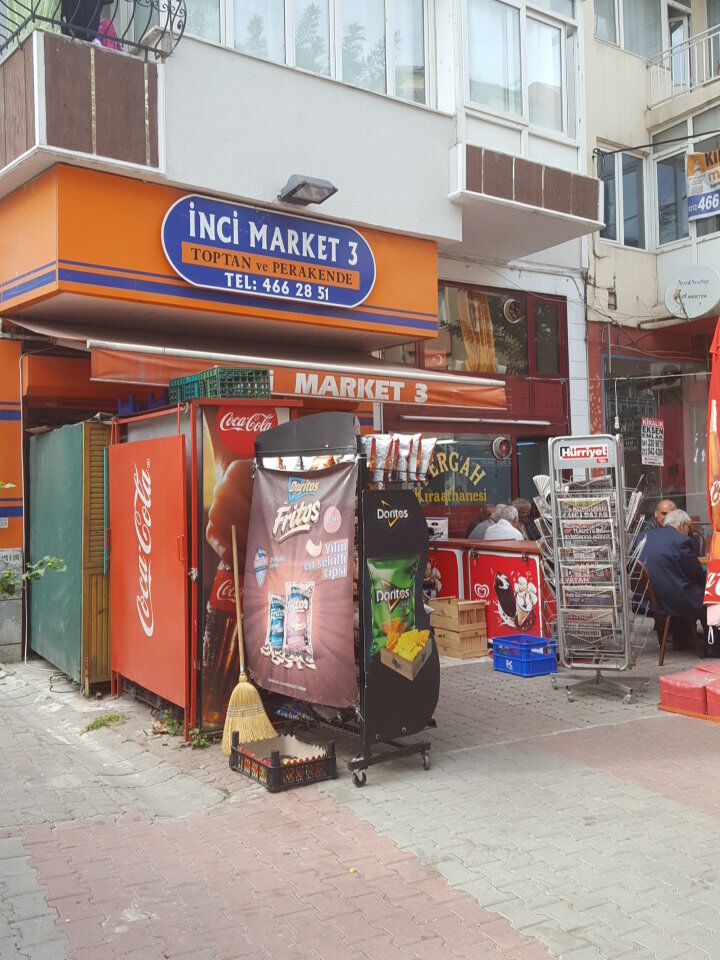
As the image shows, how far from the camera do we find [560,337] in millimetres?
14102

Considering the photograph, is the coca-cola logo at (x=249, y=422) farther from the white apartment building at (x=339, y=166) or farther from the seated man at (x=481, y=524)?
the seated man at (x=481, y=524)

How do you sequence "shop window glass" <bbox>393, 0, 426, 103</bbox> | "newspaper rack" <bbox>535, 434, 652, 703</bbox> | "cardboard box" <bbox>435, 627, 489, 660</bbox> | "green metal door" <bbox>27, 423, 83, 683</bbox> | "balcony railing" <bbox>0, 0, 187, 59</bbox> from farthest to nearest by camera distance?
"shop window glass" <bbox>393, 0, 426, 103</bbox> < "cardboard box" <bbox>435, 627, 489, 660</bbox> < "balcony railing" <bbox>0, 0, 187, 59</bbox> < "green metal door" <bbox>27, 423, 83, 683</bbox> < "newspaper rack" <bbox>535, 434, 652, 703</bbox>

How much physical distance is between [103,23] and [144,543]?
5.61 metres

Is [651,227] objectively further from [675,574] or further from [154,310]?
[154,310]

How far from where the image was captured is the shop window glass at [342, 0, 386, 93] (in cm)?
1059

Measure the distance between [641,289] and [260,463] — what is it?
1098cm

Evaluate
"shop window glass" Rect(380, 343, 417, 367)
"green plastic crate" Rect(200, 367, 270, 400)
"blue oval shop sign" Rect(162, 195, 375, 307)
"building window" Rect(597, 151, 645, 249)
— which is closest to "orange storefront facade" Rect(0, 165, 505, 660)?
"blue oval shop sign" Rect(162, 195, 375, 307)

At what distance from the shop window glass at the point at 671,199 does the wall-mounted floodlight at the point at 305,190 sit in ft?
27.0

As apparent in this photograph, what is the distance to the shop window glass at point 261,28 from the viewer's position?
9.66m

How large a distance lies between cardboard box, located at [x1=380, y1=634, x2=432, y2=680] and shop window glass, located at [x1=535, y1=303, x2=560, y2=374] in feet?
29.3

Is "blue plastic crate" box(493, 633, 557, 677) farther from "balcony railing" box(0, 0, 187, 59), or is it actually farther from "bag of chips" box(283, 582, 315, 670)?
"balcony railing" box(0, 0, 187, 59)

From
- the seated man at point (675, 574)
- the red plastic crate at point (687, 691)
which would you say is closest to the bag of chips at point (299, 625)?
the red plastic crate at point (687, 691)

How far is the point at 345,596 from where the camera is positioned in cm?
543

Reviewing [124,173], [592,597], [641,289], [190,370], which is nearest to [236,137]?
[124,173]
